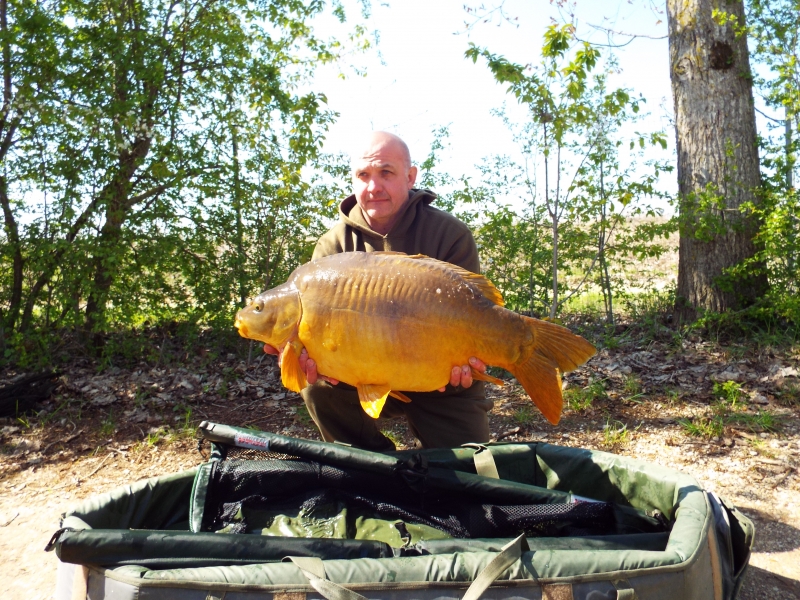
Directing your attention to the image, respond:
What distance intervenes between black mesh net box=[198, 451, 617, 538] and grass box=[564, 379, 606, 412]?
1.49 meters

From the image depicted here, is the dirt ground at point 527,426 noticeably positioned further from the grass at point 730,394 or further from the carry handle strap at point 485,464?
the carry handle strap at point 485,464

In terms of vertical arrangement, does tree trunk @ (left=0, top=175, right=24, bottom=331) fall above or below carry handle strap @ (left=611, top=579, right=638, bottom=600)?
above

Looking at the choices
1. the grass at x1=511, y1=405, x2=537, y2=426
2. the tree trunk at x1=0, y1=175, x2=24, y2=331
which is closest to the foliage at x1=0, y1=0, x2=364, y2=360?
the tree trunk at x1=0, y1=175, x2=24, y2=331

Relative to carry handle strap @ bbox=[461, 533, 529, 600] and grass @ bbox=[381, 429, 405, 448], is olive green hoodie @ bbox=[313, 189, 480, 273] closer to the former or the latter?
grass @ bbox=[381, 429, 405, 448]

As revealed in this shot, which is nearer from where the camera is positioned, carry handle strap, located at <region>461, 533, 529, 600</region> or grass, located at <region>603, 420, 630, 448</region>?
carry handle strap, located at <region>461, 533, 529, 600</region>

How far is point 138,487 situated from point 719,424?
2378 mm

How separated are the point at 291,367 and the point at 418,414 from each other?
24.2 inches

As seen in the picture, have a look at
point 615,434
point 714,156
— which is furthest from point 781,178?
point 615,434

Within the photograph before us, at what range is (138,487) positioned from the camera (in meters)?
1.72

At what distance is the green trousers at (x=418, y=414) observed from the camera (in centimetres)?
222

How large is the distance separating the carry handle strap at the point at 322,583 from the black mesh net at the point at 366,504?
56cm

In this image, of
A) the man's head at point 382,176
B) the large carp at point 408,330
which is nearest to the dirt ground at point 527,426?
the large carp at point 408,330

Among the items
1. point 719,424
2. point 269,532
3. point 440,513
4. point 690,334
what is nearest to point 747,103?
point 690,334

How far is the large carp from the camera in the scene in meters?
1.70
